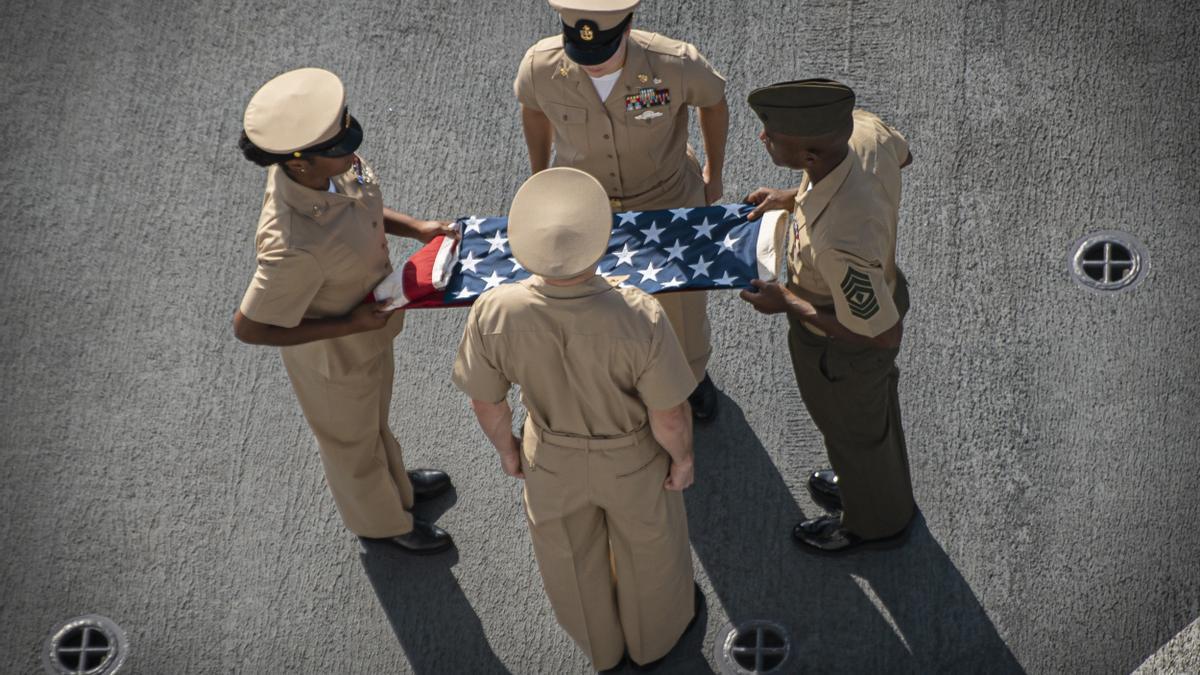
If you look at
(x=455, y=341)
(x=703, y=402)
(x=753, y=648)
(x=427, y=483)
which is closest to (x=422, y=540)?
(x=427, y=483)

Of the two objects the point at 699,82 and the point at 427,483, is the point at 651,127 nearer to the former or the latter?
the point at 699,82

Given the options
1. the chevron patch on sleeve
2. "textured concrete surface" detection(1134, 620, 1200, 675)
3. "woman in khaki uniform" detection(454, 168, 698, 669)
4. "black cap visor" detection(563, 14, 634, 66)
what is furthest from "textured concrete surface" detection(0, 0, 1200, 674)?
"black cap visor" detection(563, 14, 634, 66)

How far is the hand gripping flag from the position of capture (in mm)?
4652

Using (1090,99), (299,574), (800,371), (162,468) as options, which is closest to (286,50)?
(162,468)

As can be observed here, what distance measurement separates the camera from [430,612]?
515cm

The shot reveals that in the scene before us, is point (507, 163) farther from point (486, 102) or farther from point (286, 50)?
point (286, 50)

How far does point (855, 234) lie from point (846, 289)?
0.19m

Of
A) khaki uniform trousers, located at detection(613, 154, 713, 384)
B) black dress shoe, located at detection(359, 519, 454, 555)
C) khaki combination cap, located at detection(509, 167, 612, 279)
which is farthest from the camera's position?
black dress shoe, located at detection(359, 519, 454, 555)

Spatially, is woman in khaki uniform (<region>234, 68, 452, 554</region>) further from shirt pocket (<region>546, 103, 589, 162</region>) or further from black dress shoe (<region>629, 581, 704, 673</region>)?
black dress shoe (<region>629, 581, 704, 673</region>)

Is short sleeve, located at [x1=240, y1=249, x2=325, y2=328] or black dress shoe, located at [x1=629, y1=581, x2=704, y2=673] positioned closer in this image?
short sleeve, located at [x1=240, y1=249, x2=325, y2=328]

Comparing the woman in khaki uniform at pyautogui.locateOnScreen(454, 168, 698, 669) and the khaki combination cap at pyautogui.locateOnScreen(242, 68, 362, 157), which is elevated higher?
the khaki combination cap at pyautogui.locateOnScreen(242, 68, 362, 157)

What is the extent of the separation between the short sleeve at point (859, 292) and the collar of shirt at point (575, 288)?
0.81 m

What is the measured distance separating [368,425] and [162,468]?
1319 millimetres

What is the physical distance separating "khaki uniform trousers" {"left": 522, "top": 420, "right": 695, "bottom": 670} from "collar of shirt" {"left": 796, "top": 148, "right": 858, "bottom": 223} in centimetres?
96
